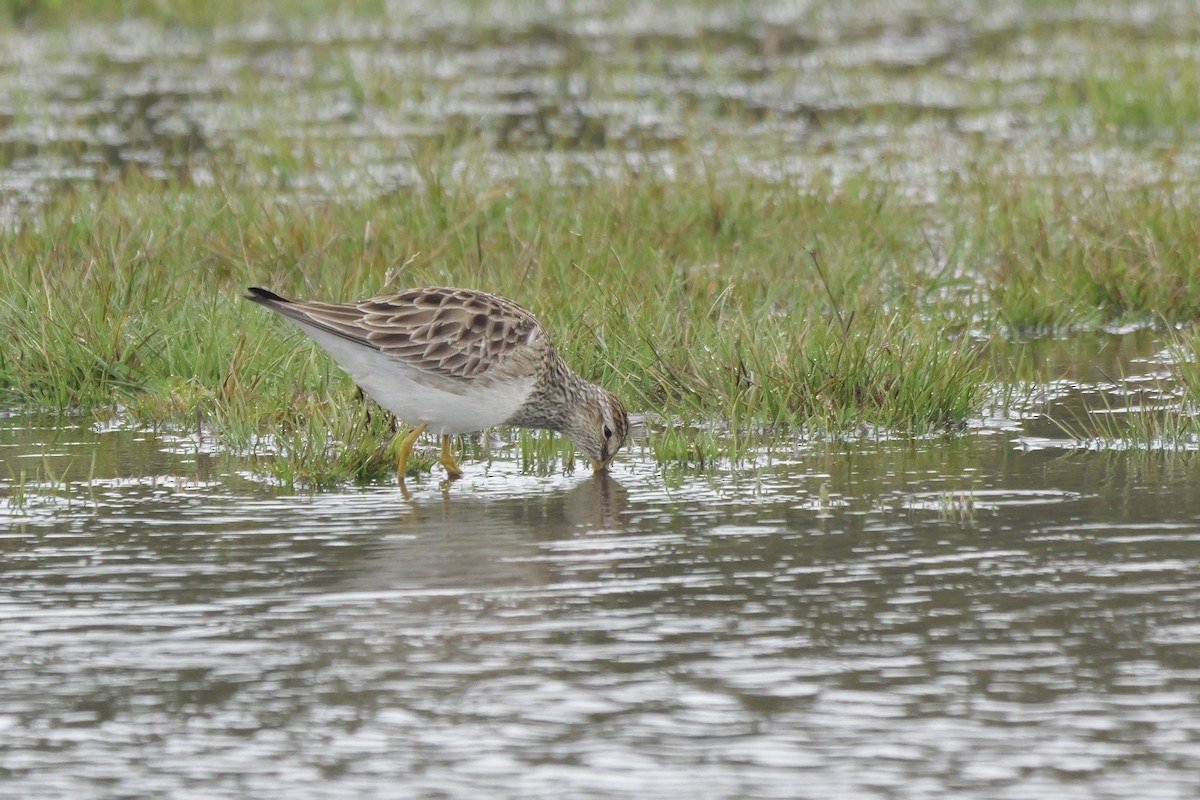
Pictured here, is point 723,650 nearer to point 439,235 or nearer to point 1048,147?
point 439,235

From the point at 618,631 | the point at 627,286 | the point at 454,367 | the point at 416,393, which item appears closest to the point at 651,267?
the point at 627,286

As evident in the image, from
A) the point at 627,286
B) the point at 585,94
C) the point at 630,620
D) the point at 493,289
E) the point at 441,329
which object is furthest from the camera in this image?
the point at 585,94

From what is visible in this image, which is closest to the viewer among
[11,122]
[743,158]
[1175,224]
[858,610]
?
[858,610]

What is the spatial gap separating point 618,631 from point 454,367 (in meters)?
2.83

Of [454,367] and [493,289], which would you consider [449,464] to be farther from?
[493,289]

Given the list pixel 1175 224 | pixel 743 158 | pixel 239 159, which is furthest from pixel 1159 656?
pixel 239 159

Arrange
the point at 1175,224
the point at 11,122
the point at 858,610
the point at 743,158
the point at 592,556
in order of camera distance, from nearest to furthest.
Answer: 1. the point at 858,610
2. the point at 592,556
3. the point at 1175,224
4. the point at 743,158
5. the point at 11,122

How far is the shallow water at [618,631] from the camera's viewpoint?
5348 millimetres

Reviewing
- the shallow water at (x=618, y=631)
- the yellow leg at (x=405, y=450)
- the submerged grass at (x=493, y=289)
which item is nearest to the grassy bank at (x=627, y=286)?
the submerged grass at (x=493, y=289)

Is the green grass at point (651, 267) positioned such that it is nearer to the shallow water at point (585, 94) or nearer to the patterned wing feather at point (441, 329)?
the shallow water at point (585, 94)

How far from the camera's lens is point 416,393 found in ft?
29.6

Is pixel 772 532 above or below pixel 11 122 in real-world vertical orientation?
below

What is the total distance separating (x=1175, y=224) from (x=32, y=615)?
832cm

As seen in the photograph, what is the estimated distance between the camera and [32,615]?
6711 mm
